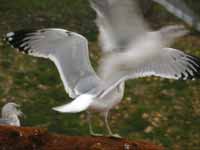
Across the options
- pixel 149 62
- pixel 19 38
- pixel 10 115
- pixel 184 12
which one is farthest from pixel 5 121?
pixel 184 12

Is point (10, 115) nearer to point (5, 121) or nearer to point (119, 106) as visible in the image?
point (5, 121)

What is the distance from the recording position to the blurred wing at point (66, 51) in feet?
17.4

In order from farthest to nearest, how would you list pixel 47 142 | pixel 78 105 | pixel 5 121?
1. pixel 5 121
2. pixel 47 142
3. pixel 78 105

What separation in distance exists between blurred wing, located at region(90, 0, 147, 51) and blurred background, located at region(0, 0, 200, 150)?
2.58m

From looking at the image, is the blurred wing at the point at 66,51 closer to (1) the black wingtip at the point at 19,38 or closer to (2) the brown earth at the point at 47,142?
A: (1) the black wingtip at the point at 19,38

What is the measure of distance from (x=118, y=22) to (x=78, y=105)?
0.73 m

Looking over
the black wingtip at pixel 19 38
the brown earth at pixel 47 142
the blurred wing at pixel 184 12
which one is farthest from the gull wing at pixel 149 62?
the blurred wing at pixel 184 12

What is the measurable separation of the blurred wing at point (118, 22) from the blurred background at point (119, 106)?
8.47 feet

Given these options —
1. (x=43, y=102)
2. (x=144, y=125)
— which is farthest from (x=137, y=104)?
(x=43, y=102)

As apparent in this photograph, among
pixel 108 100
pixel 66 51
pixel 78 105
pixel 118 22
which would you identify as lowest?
pixel 108 100

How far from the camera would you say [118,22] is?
503cm

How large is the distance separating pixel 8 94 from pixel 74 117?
3.23ft

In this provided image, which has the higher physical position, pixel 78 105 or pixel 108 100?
pixel 78 105

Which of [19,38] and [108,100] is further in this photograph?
[19,38]
